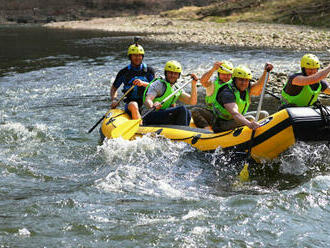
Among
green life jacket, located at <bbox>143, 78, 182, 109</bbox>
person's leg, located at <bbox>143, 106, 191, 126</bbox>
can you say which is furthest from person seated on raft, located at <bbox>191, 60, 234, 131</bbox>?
green life jacket, located at <bbox>143, 78, 182, 109</bbox>

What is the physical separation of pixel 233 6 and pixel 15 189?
41550mm

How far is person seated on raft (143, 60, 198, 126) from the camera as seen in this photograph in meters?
8.85

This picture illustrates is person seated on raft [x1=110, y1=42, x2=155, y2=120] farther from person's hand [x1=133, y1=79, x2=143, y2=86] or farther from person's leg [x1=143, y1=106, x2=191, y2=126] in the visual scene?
person's leg [x1=143, y1=106, x2=191, y2=126]

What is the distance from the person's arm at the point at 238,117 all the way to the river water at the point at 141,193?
68 centimetres

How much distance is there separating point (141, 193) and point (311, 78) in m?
3.50

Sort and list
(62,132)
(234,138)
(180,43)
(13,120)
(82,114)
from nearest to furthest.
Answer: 1. (234,138)
2. (62,132)
3. (13,120)
4. (82,114)
5. (180,43)

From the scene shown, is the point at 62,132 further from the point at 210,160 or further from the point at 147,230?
the point at 147,230

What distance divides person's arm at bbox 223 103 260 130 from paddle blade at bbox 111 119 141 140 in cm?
201

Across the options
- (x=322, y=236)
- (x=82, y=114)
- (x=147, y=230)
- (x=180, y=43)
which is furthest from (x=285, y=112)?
(x=180, y=43)

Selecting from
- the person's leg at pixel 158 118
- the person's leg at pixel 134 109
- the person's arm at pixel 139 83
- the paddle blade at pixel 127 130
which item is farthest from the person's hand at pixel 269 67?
the person's leg at pixel 134 109

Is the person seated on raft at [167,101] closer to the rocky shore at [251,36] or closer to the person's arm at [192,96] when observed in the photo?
the person's arm at [192,96]

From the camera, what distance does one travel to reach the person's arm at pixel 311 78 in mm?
7547

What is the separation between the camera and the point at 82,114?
12.4 m

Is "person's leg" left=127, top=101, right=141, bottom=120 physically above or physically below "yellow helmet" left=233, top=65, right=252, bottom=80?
below
